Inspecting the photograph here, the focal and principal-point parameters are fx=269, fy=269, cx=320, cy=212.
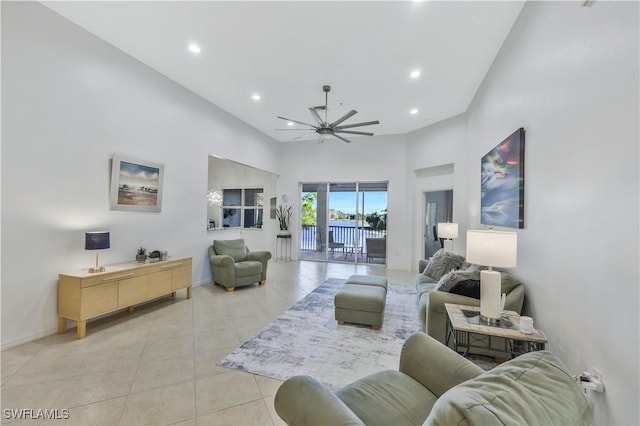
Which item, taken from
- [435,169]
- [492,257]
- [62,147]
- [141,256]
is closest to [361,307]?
[492,257]

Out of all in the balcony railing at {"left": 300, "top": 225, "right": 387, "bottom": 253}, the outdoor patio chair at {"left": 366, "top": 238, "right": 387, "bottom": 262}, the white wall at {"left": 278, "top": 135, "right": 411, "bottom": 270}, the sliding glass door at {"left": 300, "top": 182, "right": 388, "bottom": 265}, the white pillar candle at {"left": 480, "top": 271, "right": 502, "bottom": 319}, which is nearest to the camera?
the white pillar candle at {"left": 480, "top": 271, "right": 502, "bottom": 319}

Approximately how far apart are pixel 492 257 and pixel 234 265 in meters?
4.06

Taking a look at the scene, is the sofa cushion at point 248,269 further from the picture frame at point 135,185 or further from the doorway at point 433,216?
the doorway at point 433,216

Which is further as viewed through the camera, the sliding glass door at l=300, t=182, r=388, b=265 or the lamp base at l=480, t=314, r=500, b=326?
the sliding glass door at l=300, t=182, r=388, b=265

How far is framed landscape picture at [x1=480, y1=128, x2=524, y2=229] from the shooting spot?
8.75ft

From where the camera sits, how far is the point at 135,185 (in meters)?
3.92

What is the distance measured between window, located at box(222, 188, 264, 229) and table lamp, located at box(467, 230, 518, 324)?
6172mm

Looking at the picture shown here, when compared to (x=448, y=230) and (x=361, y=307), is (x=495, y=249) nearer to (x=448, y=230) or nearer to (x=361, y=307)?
(x=361, y=307)

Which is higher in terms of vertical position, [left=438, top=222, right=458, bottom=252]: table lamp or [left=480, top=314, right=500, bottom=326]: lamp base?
[left=438, top=222, right=458, bottom=252]: table lamp

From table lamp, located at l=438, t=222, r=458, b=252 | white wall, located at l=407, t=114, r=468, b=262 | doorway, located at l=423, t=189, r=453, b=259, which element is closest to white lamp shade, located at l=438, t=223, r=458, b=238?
table lamp, located at l=438, t=222, r=458, b=252

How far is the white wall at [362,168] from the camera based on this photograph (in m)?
7.32

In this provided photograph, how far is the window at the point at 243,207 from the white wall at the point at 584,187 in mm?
6503

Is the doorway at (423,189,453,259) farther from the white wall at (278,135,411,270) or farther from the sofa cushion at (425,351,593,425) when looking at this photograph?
the sofa cushion at (425,351,593,425)

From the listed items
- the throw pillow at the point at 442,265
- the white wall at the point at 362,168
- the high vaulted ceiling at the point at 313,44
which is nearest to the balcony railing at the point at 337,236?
the white wall at the point at 362,168
